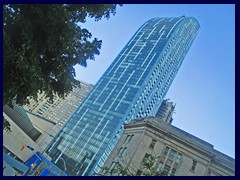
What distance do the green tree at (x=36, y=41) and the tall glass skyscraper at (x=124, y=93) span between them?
66590 mm

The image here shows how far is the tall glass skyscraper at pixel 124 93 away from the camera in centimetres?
8250

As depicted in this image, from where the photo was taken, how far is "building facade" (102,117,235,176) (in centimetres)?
2370

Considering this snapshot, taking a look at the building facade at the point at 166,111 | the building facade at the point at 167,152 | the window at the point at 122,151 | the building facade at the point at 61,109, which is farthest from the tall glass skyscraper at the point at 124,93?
the building facade at the point at 61,109

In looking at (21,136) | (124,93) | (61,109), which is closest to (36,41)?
(21,136)

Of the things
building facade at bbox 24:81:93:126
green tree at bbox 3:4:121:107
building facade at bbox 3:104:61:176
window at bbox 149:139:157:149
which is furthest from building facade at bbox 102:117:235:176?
building facade at bbox 24:81:93:126

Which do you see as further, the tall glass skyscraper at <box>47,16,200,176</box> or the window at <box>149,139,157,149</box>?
the tall glass skyscraper at <box>47,16,200,176</box>

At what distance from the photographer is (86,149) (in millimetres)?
82500

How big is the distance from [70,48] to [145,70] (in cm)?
8938

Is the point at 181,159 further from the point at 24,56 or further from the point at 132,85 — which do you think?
the point at 132,85

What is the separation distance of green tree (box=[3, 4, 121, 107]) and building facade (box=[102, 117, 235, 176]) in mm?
12861

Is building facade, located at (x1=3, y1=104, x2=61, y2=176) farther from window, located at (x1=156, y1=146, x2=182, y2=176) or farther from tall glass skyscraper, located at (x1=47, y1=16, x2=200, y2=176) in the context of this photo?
tall glass skyscraper, located at (x1=47, y1=16, x2=200, y2=176)

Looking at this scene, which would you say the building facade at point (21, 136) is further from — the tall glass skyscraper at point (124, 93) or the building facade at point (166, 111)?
the building facade at point (166, 111)
